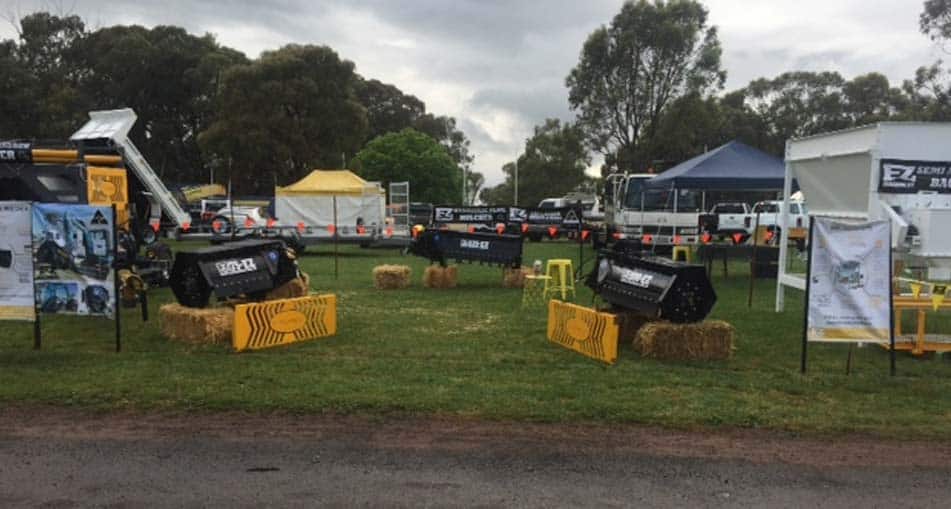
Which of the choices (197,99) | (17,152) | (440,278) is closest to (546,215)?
(440,278)

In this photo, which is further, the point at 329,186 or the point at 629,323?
the point at 329,186

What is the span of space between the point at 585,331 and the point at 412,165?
150 feet

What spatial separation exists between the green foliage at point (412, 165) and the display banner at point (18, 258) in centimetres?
4464

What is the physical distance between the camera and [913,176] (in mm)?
9234

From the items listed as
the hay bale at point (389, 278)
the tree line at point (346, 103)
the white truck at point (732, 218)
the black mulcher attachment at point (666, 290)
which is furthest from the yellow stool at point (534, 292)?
the tree line at point (346, 103)

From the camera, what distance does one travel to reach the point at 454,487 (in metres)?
4.52

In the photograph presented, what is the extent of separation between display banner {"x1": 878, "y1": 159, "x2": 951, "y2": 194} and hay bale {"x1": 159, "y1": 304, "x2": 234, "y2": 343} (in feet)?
28.9

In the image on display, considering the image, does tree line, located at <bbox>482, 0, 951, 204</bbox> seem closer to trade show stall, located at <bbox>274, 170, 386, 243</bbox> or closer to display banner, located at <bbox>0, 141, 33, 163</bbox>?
trade show stall, located at <bbox>274, 170, 386, 243</bbox>

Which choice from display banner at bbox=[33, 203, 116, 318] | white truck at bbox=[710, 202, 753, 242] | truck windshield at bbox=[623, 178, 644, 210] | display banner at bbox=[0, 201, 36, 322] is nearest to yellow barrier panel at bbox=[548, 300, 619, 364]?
display banner at bbox=[33, 203, 116, 318]

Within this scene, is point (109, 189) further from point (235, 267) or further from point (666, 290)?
point (666, 290)

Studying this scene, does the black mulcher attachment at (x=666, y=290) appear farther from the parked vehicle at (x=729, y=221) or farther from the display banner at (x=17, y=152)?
the parked vehicle at (x=729, y=221)

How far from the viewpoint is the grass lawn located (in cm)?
611

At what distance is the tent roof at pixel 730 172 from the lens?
55.3 feet

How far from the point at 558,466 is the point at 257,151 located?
141 ft
